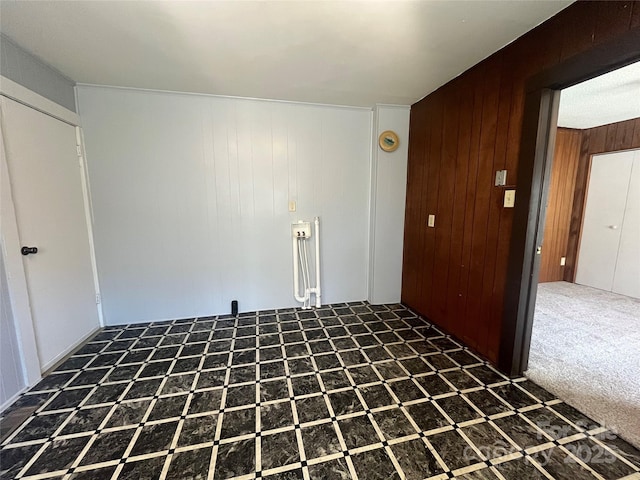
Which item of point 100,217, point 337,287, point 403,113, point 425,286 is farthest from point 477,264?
point 100,217

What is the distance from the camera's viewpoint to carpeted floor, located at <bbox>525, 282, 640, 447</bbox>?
1.65 m

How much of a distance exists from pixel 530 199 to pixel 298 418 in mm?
2021

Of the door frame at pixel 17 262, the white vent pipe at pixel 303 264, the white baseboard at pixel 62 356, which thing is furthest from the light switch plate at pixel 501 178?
the white baseboard at pixel 62 356

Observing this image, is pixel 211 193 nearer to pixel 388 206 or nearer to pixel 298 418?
pixel 388 206

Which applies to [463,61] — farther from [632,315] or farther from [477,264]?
[632,315]

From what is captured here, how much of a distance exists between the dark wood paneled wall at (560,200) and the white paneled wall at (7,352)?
5.78 meters

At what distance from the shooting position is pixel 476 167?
Result: 2.21 m

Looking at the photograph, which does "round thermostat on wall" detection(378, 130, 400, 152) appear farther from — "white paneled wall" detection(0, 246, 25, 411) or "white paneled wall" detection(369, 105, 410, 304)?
"white paneled wall" detection(0, 246, 25, 411)

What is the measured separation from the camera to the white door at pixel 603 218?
11.9ft

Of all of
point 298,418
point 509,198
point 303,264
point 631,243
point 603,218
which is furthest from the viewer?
point 603,218

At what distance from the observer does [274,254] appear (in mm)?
3076

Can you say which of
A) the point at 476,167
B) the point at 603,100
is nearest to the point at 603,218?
the point at 603,100

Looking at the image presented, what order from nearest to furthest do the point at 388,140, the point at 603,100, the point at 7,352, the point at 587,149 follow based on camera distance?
the point at 7,352
the point at 603,100
the point at 388,140
the point at 587,149

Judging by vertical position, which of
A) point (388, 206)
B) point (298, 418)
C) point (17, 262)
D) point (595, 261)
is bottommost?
point (298, 418)
